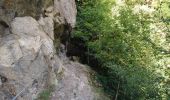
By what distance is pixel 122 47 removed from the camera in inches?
650

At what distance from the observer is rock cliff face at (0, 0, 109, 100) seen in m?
10.8

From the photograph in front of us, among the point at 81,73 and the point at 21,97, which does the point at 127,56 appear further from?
the point at 21,97

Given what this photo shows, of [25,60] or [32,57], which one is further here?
[32,57]

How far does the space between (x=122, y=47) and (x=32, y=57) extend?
235 inches

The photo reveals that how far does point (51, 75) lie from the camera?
12695mm

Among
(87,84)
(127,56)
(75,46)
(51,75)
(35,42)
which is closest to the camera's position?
(35,42)

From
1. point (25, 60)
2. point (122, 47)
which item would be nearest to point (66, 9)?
point (122, 47)

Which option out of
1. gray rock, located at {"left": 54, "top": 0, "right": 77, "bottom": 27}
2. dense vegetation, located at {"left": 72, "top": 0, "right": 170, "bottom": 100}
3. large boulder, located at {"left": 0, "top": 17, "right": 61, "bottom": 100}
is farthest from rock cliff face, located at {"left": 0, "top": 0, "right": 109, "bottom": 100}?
dense vegetation, located at {"left": 72, "top": 0, "right": 170, "bottom": 100}

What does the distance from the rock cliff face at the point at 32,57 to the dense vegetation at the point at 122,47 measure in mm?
1715

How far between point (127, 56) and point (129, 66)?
109 centimetres

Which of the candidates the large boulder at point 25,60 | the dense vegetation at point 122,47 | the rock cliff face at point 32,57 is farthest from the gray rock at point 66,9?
the large boulder at point 25,60

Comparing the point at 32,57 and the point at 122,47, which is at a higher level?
the point at 32,57

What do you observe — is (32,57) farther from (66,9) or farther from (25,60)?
(66,9)

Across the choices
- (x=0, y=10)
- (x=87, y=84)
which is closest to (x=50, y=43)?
(x=0, y=10)
